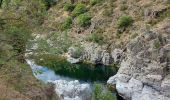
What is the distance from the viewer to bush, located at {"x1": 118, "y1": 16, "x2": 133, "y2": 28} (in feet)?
277

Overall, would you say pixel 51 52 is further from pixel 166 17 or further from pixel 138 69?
pixel 166 17

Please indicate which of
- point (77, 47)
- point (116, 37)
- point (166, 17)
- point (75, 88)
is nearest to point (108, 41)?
point (116, 37)

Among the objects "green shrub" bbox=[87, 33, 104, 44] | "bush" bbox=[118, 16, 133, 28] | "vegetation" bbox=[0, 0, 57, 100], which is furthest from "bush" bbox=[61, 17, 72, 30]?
"vegetation" bbox=[0, 0, 57, 100]

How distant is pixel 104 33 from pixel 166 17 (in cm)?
1314

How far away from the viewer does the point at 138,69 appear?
190ft

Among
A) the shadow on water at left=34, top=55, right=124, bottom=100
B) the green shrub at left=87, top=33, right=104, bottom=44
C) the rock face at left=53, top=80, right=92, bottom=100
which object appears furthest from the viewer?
the green shrub at left=87, top=33, right=104, bottom=44

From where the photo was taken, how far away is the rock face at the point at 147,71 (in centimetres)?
5266

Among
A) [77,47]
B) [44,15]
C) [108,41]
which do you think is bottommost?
[108,41]

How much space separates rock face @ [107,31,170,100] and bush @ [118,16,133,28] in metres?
21.3

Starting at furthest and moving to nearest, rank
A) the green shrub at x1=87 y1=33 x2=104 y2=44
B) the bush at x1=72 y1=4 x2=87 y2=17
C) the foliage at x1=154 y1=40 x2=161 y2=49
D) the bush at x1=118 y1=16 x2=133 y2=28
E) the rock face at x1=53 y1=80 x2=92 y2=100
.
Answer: the bush at x1=72 y1=4 x2=87 y2=17 → the bush at x1=118 y1=16 x2=133 y2=28 → the green shrub at x1=87 y1=33 x2=104 y2=44 → the foliage at x1=154 y1=40 x2=161 y2=49 → the rock face at x1=53 y1=80 x2=92 y2=100

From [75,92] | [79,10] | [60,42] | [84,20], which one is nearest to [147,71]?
[75,92]

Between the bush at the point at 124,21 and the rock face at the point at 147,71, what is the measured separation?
21.3 meters

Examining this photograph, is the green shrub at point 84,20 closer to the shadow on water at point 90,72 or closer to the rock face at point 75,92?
the shadow on water at point 90,72

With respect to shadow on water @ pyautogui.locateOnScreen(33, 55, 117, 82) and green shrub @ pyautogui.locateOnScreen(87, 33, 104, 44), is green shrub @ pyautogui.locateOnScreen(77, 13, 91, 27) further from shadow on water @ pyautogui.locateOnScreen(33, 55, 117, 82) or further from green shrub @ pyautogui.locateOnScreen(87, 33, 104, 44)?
shadow on water @ pyautogui.locateOnScreen(33, 55, 117, 82)
